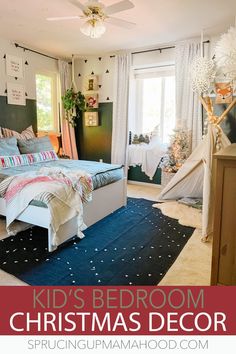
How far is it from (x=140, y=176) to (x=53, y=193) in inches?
115

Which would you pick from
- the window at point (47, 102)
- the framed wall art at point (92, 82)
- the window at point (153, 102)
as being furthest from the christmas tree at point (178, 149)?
the window at point (47, 102)

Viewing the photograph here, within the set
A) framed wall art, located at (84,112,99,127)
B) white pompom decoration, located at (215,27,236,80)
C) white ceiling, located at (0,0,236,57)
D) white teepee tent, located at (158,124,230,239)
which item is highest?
white ceiling, located at (0,0,236,57)

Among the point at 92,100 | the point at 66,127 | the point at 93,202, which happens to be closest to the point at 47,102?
the point at 66,127

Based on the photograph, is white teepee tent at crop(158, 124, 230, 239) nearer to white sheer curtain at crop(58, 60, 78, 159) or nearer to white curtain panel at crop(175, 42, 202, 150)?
white curtain panel at crop(175, 42, 202, 150)

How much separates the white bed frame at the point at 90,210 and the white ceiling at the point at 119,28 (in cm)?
211

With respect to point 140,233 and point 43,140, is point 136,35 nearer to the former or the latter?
point 43,140

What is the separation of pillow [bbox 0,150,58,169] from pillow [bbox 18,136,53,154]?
0.38ft

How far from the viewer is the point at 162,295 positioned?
163cm

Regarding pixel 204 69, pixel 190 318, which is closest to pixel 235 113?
pixel 204 69

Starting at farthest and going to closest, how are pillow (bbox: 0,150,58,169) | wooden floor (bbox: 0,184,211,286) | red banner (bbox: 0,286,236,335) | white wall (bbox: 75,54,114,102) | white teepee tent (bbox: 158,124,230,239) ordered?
1. white wall (bbox: 75,54,114,102)
2. pillow (bbox: 0,150,58,169)
3. white teepee tent (bbox: 158,124,230,239)
4. wooden floor (bbox: 0,184,211,286)
5. red banner (bbox: 0,286,236,335)

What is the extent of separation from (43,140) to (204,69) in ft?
8.27

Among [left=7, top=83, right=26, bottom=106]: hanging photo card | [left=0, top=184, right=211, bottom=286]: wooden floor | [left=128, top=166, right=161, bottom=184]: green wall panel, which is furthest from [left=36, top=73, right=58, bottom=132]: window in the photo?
[left=0, top=184, right=211, bottom=286]: wooden floor

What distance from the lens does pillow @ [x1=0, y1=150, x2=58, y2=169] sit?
315 centimetres

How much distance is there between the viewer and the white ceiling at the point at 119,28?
2.83 meters
